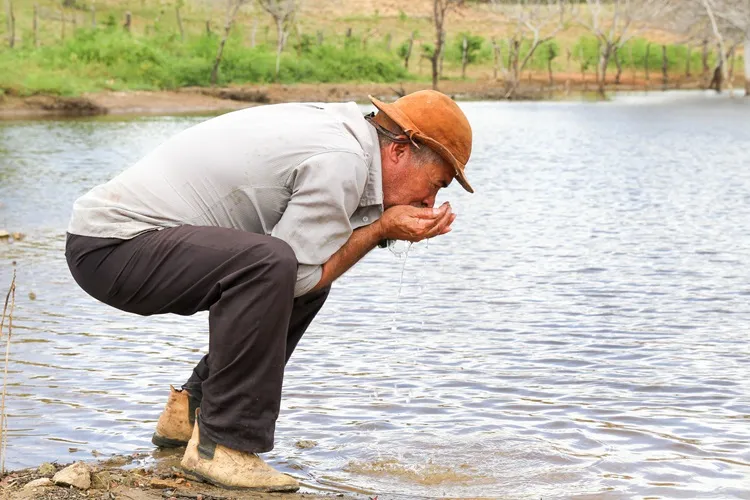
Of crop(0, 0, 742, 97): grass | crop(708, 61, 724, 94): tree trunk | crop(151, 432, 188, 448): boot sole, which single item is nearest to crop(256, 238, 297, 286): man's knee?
crop(151, 432, 188, 448): boot sole

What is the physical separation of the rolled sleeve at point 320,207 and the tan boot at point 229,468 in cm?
59

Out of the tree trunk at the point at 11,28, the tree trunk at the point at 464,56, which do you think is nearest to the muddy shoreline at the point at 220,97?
the tree trunk at the point at 464,56

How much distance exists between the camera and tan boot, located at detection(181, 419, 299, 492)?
3.87m

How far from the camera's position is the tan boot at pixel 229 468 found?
3869mm

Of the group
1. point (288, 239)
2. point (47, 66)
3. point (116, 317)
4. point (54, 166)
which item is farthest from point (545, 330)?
point (47, 66)

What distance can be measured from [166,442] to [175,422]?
0.42ft

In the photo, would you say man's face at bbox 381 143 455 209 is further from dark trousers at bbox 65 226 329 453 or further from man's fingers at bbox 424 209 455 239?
dark trousers at bbox 65 226 329 453

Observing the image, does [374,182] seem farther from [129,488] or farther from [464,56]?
[464,56]

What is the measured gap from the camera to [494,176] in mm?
18125

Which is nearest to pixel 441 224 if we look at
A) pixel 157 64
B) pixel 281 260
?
pixel 281 260

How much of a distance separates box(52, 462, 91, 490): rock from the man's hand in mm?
1145

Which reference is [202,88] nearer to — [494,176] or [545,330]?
[494,176]

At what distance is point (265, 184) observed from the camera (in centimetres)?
374

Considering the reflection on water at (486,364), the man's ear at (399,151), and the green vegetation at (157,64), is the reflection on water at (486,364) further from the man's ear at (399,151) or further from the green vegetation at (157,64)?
the green vegetation at (157,64)
